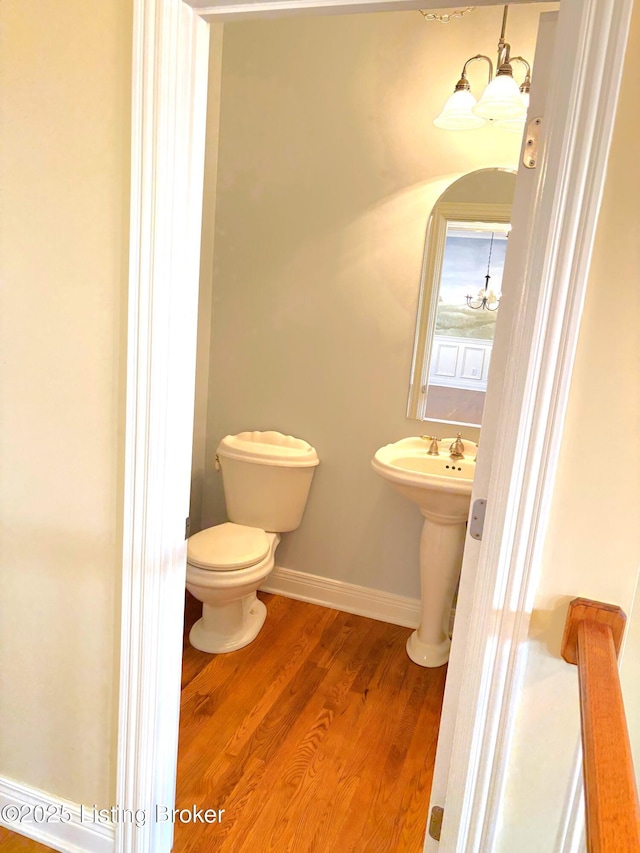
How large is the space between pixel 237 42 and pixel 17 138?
65.7 inches

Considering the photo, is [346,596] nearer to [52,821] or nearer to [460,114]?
[52,821]

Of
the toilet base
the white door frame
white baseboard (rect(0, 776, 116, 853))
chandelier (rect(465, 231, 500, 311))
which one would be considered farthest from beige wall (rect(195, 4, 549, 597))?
white baseboard (rect(0, 776, 116, 853))

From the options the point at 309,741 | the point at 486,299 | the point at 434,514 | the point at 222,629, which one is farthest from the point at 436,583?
the point at 486,299

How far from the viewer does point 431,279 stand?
2445 millimetres

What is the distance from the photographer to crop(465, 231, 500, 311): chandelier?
2377 mm

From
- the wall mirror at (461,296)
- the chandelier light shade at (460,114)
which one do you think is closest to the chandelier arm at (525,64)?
the chandelier light shade at (460,114)

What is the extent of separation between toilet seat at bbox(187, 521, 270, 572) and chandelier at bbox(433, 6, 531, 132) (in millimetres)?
1707

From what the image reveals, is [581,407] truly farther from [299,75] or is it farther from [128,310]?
[299,75]

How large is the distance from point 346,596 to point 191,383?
69.0 inches

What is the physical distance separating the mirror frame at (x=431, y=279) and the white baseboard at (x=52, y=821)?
173cm

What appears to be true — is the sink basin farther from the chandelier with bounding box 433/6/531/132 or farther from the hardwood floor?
the chandelier with bounding box 433/6/531/132

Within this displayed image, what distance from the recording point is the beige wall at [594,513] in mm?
944

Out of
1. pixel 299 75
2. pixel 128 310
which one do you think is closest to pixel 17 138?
pixel 128 310

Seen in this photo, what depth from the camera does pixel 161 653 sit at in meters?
1.41
